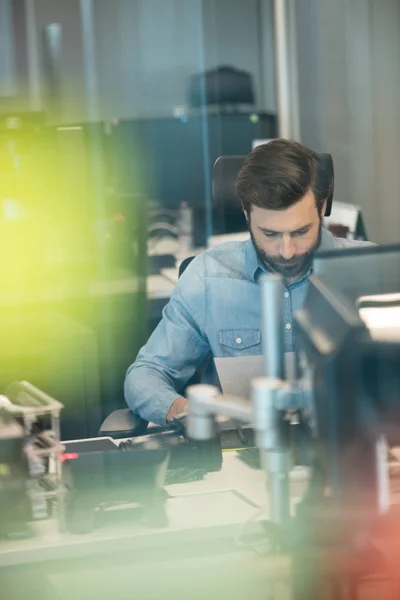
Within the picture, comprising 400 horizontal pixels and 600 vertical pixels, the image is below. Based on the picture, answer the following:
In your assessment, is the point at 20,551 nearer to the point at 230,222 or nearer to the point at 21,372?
the point at 21,372

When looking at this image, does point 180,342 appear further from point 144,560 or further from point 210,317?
point 144,560

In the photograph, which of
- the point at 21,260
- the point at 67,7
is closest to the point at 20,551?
the point at 21,260

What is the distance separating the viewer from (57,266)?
458cm

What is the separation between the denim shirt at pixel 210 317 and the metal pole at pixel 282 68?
3.17 meters

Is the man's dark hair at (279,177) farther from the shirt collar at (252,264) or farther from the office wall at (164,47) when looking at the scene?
the office wall at (164,47)

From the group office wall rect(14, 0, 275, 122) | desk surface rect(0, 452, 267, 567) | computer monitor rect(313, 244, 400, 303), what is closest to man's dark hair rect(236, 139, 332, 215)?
desk surface rect(0, 452, 267, 567)

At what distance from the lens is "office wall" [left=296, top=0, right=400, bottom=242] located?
5266 mm

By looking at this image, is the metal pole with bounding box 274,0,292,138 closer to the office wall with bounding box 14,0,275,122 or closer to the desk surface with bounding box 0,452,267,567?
the office wall with bounding box 14,0,275,122

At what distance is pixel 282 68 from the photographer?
6020mm

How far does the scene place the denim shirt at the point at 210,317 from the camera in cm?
285

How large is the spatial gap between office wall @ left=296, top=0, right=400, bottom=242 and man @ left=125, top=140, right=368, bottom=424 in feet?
8.23

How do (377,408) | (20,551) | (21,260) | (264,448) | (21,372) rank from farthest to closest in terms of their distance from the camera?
(21,260), (21,372), (20,551), (264,448), (377,408)

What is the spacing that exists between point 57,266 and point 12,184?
39 cm

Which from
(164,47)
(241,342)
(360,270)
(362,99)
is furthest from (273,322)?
(164,47)
